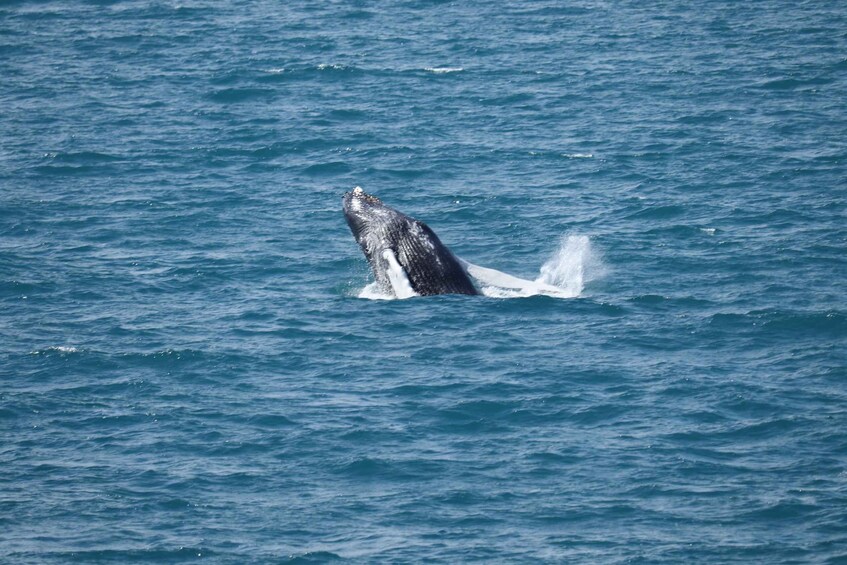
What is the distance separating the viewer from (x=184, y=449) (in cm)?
3875

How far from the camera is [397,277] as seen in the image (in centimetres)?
4675

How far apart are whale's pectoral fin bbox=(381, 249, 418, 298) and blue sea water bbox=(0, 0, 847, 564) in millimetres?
1129

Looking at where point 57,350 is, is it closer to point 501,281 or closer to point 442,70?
point 501,281

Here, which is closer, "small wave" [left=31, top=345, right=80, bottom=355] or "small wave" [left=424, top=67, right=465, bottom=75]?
"small wave" [left=31, top=345, right=80, bottom=355]

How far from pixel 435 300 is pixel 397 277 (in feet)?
4.98

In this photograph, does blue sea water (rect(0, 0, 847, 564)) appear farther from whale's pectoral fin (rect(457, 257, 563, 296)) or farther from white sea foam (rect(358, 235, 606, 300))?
whale's pectoral fin (rect(457, 257, 563, 296))

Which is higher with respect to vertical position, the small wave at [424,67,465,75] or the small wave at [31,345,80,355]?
the small wave at [424,67,465,75]

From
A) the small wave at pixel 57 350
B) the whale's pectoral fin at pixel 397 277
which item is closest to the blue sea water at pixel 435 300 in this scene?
the small wave at pixel 57 350

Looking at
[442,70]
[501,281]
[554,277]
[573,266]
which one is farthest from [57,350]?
[442,70]

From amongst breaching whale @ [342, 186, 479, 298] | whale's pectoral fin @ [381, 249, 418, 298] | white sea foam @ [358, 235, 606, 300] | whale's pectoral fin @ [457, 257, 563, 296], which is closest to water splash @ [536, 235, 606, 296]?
white sea foam @ [358, 235, 606, 300]

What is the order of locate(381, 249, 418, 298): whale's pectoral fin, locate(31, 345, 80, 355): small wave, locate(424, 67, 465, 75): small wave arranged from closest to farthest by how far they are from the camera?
locate(31, 345, 80, 355): small wave → locate(381, 249, 418, 298): whale's pectoral fin → locate(424, 67, 465, 75): small wave

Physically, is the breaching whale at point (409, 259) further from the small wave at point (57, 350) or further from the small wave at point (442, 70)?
the small wave at point (442, 70)

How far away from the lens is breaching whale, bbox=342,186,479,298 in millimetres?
46531

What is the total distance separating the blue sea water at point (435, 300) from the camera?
35125 millimetres
